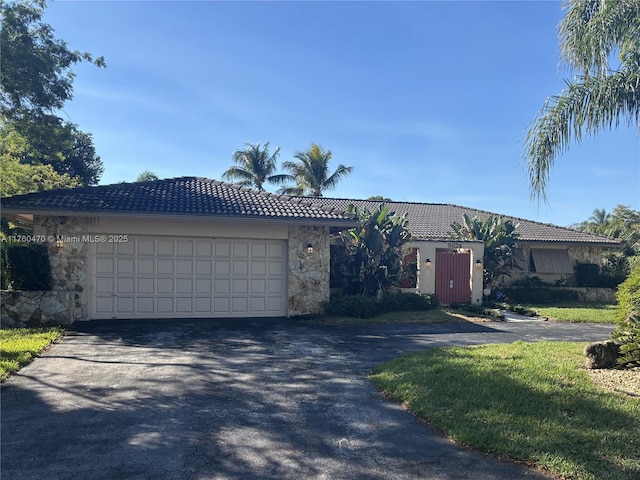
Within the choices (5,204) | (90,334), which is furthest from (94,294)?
(5,204)

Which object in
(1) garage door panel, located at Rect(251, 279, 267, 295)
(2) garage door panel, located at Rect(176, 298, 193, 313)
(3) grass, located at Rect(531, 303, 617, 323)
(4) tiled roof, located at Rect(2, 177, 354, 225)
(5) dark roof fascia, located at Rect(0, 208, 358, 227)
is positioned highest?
(4) tiled roof, located at Rect(2, 177, 354, 225)

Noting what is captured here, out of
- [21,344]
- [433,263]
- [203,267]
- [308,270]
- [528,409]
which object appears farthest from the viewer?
[433,263]

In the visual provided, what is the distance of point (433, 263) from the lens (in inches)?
686

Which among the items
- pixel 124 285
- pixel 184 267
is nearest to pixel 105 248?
pixel 124 285

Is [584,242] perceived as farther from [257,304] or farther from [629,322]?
[257,304]

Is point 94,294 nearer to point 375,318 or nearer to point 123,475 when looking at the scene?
point 375,318

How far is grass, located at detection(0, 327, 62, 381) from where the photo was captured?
6.99m

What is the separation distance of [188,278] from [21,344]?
480 cm

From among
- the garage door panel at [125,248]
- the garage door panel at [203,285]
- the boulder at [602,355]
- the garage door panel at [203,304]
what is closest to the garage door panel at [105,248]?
the garage door panel at [125,248]

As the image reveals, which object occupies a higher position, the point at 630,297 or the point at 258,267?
the point at 258,267

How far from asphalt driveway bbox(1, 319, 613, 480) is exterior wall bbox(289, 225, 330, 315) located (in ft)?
13.6

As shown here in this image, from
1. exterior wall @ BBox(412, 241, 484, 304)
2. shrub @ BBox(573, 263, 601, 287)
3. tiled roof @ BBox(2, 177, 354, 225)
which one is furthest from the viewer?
shrub @ BBox(573, 263, 601, 287)

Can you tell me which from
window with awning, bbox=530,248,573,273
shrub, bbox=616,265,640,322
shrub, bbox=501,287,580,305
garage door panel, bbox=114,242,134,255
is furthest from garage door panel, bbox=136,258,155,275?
window with awning, bbox=530,248,573,273

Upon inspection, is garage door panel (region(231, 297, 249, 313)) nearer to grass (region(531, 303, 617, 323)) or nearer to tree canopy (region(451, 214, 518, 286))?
grass (region(531, 303, 617, 323))
